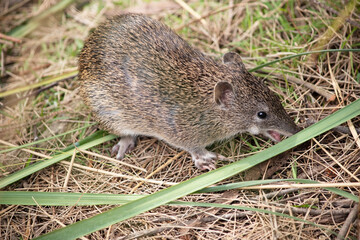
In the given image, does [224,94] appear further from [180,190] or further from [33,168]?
[33,168]

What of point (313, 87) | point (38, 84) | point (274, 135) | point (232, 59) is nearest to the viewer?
point (274, 135)

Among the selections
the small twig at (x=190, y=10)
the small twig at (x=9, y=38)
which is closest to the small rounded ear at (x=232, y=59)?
the small twig at (x=190, y=10)

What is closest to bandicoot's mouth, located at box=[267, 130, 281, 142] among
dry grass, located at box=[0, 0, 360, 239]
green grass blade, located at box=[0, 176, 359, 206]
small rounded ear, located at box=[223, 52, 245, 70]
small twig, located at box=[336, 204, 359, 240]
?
dry grass, located at box=[0, 0, 360, 239]

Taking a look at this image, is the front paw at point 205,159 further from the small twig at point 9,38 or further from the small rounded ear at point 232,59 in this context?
the small twig at point 9,38

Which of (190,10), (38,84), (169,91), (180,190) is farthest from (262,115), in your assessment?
(38,84)

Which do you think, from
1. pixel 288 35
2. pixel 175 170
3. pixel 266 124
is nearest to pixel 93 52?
pixel 175 170

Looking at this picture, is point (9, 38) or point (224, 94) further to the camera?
point (9, 38)

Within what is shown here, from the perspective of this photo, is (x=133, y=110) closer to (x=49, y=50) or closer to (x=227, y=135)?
(x=227, y=135)
